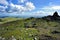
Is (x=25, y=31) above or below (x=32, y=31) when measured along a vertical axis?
above

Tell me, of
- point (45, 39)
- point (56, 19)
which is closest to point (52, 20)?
point (56, 19)

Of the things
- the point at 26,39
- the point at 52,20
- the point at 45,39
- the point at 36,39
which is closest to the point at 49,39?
the point at 45,39

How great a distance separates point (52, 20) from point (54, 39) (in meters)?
68.7

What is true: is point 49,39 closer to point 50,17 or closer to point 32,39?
point 32,39

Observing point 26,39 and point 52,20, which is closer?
point 26,39

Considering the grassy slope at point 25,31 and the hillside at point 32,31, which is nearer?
the hillside at point 32,31

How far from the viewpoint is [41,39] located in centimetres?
7700

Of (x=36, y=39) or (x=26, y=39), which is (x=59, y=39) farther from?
(x=26, y=39)

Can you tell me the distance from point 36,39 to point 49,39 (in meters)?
6.97

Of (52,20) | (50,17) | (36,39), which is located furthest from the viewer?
(50,17)

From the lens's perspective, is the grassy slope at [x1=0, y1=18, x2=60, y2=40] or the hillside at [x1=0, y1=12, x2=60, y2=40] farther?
the grassy slope at [x1=0, y1=18, x2=60, y2=40]

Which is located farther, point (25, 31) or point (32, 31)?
point (32, 31)

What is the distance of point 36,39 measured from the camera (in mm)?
75375

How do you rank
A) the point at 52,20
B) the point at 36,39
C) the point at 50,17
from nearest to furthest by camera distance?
the point at 36,39 → the point at 52,20 → the point at 50,17
